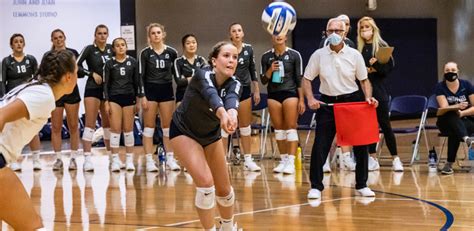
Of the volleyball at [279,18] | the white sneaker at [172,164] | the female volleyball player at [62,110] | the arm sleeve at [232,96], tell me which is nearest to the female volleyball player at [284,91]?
the volleyball at [279,18]

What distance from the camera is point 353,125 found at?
25.7 feet

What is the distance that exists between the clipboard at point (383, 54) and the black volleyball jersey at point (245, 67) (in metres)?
1.67

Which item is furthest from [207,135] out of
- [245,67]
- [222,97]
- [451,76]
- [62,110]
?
[62,110]

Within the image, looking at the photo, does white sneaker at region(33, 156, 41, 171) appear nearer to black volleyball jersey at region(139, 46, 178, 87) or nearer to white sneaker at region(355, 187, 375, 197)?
black volleyball jersey at region(139, 46, 178, 87)

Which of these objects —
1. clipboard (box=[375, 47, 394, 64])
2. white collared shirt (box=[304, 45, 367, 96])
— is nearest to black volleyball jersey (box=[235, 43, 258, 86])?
clipboard (box=[375, 47, 394, 64])

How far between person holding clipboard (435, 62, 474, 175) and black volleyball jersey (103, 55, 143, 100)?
386 cm

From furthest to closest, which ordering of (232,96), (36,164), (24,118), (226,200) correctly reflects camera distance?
1. (36,164)
2. (226,200)
3. (232,96)
4. (24,118)

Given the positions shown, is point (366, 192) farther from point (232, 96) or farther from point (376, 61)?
point (232, 96)

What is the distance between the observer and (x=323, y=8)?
18.3m

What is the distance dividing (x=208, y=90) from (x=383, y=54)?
4.58 m

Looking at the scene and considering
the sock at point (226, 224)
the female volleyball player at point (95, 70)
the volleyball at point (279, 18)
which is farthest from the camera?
the female volleyball player at point (95, 70)

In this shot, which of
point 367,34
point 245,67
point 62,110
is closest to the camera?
point 367,34

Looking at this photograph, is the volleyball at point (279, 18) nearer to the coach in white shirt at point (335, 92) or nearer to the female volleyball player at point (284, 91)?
the female volleyball player at point (284, 91)

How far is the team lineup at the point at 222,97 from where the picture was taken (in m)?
5.63
